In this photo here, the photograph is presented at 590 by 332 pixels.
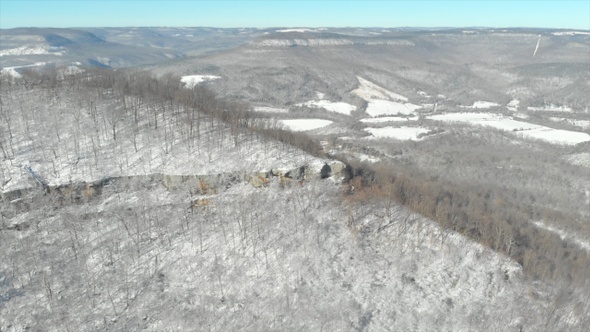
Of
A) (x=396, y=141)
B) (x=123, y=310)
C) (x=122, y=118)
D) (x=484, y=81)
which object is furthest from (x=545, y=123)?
(x=123, y=310)

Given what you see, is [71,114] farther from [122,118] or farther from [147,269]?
[147,269]

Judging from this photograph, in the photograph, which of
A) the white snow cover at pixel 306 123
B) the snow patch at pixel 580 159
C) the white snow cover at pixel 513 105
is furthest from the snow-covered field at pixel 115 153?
the white snow cover at pixel 513 105

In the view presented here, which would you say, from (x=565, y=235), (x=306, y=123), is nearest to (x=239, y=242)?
(x=565, y=235)

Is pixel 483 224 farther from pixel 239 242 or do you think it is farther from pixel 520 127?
pixel 520 127

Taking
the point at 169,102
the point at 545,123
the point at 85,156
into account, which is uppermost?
the point at 169,102

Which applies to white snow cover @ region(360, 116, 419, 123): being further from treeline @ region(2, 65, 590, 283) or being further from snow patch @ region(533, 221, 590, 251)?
snow patch @ region(533, 221, 590, 251)

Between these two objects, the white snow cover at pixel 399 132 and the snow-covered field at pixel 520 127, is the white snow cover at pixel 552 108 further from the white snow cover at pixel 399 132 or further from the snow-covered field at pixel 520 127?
the white snow cover at pixel 399 132

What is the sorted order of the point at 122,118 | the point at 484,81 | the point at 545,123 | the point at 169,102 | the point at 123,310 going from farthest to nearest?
the point at 484,81 < the point at 545,123 < the point at 169,102 < the point at 122,118 < the point at 123,310
